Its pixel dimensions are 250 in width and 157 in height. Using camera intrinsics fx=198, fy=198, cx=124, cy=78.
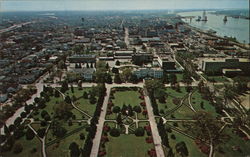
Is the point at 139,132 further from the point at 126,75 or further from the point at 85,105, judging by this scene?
the point at 126,75

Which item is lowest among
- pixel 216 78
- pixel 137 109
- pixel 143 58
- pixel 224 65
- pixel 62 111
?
pixel 137 109

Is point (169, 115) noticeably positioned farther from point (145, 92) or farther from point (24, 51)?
point (24, 51)

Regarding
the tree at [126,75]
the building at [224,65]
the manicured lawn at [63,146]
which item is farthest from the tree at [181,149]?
the building at [224,65]

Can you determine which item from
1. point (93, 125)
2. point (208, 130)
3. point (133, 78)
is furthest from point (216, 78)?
point (93, 125)

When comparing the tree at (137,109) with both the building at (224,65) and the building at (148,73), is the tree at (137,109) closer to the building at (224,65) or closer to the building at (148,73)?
the building at (148,73)

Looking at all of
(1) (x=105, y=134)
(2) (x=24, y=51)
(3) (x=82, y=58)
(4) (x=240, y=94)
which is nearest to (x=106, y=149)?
(1) (x=105, y=134)

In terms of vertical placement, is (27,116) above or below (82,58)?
below
